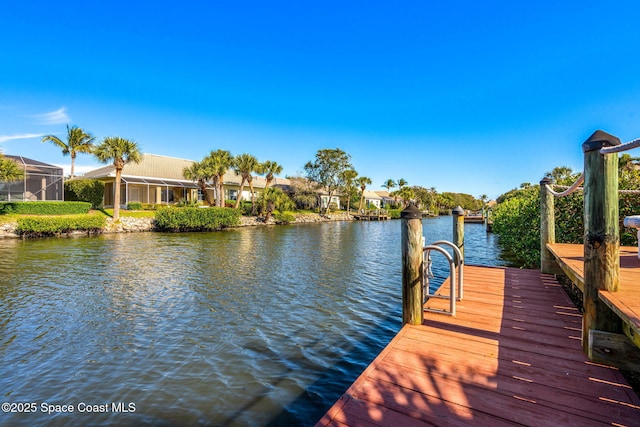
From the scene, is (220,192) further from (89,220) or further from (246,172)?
(89,220)

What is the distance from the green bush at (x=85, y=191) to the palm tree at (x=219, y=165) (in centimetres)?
1186

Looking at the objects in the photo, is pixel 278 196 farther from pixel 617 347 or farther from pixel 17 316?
pixel 617 347

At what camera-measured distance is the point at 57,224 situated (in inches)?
897

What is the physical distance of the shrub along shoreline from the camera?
72.9ft

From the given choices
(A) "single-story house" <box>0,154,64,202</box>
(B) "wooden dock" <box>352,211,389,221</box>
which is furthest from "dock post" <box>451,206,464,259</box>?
(B) "wooden dock" <box>352,211,389,221</box>

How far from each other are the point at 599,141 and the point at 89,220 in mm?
29593

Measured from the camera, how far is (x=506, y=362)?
11.2ft

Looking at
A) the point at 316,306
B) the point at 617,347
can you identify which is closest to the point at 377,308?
the point at 316,306

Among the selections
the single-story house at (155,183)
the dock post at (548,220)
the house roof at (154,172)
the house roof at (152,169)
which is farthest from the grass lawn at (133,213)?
the dock post at (548,220)

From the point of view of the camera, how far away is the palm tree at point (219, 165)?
114 ft

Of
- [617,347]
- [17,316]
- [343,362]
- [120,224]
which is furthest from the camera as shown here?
[120,224]

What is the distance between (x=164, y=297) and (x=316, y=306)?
4247mm

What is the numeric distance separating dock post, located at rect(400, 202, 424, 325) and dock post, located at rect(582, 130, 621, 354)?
1827 mm

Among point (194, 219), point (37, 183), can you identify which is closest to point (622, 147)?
point (194, 219)
